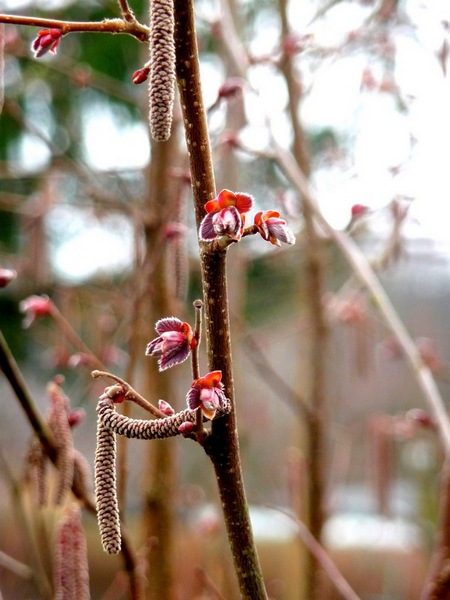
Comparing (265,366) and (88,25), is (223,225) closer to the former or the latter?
(88,25)

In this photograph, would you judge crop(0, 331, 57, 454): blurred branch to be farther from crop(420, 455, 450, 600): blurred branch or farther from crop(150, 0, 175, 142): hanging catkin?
crop(420, 455, 450, 600): blurred branch

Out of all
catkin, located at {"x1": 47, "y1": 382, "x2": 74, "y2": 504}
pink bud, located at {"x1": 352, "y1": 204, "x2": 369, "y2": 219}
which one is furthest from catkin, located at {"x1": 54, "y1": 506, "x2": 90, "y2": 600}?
pink bud, located at {"x1": 352, "y1": 204, "x2": 369, "y2": 219}

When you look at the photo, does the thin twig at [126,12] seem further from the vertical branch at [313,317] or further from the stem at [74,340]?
the vertical branch at [313,317]

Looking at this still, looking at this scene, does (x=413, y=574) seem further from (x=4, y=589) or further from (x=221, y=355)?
(x=221, y=355)

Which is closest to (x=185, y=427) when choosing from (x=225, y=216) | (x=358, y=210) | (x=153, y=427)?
(x=153, y=427)

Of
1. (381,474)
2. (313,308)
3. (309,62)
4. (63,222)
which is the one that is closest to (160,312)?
(313,308)

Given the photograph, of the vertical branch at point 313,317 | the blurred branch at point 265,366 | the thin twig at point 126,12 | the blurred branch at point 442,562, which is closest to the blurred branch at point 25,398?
the thin twig at point 126,12
